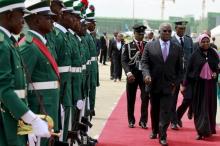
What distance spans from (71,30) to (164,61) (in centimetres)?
208

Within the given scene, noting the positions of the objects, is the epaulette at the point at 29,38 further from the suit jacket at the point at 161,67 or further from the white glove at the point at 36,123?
the suit jacket at the point at 161,67

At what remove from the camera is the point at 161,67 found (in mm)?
8844

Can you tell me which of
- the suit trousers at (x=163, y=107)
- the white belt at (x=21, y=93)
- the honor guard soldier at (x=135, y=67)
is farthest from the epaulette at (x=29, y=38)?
the honor guard soldier at (x=135, y=67)

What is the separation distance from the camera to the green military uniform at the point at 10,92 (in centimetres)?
407

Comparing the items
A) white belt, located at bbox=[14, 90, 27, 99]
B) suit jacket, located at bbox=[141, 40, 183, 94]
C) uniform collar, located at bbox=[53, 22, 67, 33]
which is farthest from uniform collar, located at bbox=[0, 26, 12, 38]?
suit jacket, located at bbox=[141, 40, 183, 94]

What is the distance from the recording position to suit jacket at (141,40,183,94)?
28.9ft

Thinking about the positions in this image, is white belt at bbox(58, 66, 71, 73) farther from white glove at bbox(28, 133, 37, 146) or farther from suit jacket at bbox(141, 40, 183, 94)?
suit jacket at bbox(141, 40, 183, 94)

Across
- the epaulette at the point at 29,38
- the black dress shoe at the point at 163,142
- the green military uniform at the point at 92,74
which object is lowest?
the black dress shoe at the point at 163,142

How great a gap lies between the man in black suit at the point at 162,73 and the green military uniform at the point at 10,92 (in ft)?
15.0

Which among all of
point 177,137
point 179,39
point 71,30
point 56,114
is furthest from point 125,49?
point 56,114

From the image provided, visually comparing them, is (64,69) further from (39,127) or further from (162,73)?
(162,73)

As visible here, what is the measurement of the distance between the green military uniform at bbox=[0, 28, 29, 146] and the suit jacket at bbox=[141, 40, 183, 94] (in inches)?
183

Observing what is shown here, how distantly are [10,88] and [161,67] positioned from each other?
5028mm

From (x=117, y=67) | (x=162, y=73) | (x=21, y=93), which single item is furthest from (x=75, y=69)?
(x=117, y=67)
